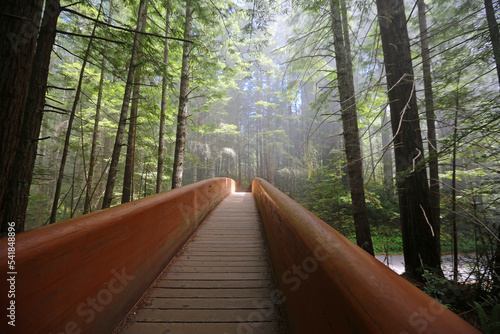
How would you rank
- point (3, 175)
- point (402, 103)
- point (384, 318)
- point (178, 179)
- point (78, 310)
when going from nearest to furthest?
point (384, 318) < point (78, 310) < point (3, 175) < point (402, 103) < point (178, 179)

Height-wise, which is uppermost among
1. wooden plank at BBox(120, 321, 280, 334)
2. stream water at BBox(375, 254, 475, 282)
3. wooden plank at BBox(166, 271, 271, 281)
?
wooden plank at BBox(166, 271, 271, 281)

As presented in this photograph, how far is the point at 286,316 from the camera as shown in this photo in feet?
5.17

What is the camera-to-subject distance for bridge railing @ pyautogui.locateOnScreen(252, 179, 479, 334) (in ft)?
1.73

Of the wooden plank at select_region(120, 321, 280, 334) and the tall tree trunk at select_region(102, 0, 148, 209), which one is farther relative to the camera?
the tall tree trunk at select_region(102, 0, 148, 209)

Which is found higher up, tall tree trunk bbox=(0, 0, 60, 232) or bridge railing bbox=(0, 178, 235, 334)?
tall tree trunk bbox=(0, 0, 60, 232)

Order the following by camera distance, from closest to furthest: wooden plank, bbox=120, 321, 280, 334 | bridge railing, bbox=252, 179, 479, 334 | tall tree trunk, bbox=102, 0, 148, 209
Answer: bridge railing, bbox=252, 179, 479, 334
wooden plank, bbox=120, 321, 280, 334
tall tree trunk, bbox=102, 0, 148, 209

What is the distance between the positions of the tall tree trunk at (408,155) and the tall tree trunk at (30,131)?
4.60 metres

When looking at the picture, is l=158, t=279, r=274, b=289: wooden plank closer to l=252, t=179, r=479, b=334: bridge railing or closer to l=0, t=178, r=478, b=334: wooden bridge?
l=0, t=178, r=478, b=334: wooden bridge

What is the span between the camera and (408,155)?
3213 mm

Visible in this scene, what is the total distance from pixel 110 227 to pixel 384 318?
5.35 ft

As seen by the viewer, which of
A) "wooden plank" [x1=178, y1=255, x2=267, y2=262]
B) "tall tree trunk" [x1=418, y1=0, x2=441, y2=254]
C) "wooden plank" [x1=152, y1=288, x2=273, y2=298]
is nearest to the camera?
"wooden plank" [x1=152, y1=288, x2=273, y2=298]

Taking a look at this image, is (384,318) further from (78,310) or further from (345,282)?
(78,310)

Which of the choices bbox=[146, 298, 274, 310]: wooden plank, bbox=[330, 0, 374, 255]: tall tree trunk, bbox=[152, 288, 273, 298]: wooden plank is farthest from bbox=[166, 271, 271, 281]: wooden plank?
bbox=[330, 0, 374, 255]: tall tree trunk

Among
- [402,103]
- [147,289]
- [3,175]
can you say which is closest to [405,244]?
[402,103]
